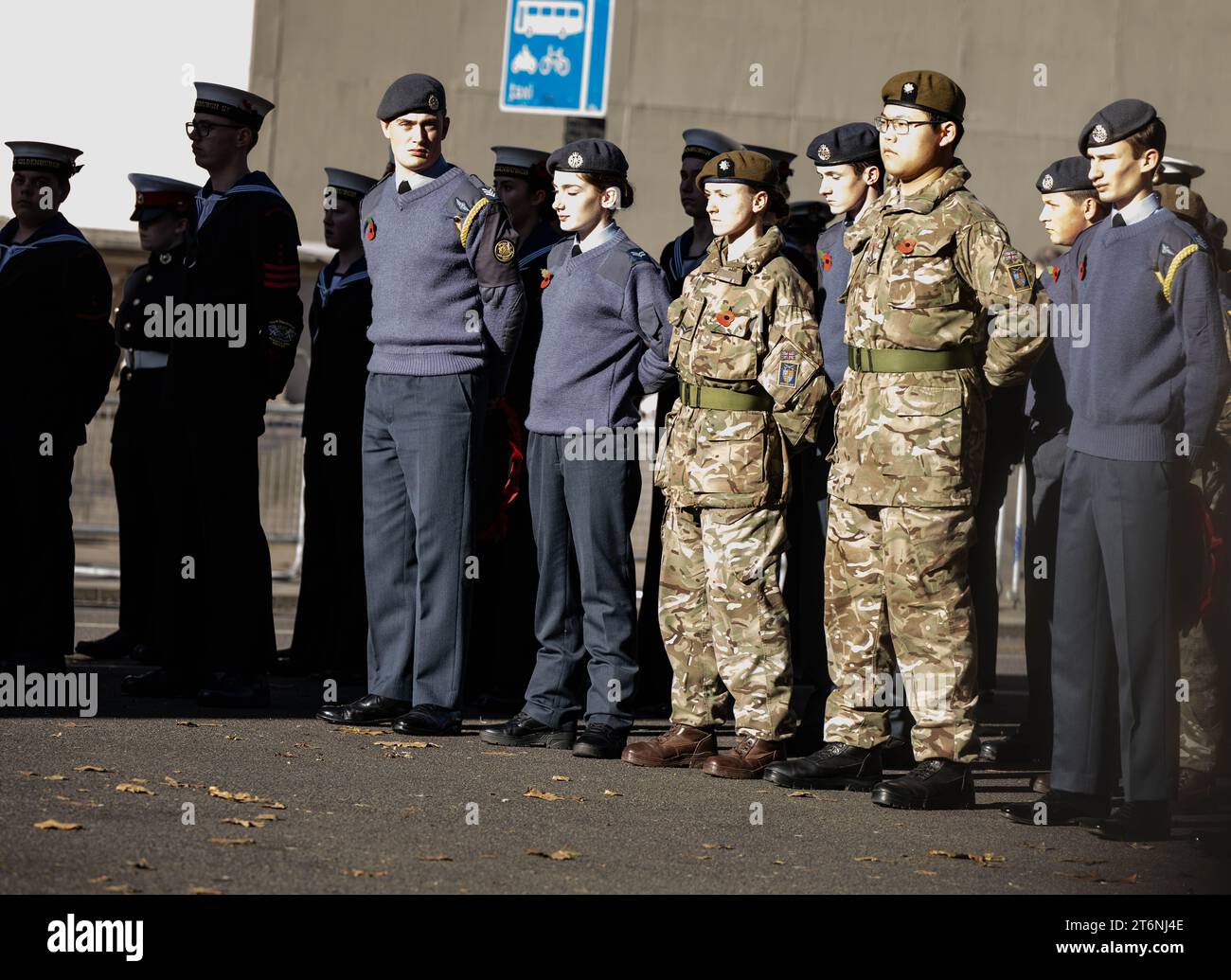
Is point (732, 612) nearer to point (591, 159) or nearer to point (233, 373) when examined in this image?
point (591, 159)

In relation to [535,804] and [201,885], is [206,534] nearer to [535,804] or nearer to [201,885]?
[535,804]

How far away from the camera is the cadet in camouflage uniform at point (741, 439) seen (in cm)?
700

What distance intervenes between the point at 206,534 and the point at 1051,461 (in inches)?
136

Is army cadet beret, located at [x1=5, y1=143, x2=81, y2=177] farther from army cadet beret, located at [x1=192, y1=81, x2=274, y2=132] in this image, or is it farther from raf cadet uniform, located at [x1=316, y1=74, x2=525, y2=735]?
raf cadet uniform, located at [x1=316, y1=74, x2=525, y2=735]

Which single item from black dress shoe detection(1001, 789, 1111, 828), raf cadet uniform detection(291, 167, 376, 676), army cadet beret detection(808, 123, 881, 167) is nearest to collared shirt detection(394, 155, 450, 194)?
army cadet beret detection(808, 123, 881, 167)

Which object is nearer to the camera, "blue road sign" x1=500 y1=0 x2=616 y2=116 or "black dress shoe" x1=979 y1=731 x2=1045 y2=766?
"black dress shoe" x1=979 y1=731 x2=1045 y2=766

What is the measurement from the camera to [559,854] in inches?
218

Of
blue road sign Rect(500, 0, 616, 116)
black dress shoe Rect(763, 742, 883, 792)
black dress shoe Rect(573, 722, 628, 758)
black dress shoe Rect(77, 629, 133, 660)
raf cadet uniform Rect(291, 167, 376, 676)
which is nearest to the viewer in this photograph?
black dress shoe Rect(763, 742, 883, 792)

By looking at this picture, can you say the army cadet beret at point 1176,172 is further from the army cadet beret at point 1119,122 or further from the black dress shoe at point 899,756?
the black dress shoe at point 899,756

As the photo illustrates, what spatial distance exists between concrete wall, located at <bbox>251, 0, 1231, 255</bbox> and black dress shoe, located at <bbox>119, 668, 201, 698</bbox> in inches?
426

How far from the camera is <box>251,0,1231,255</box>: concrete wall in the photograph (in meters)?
18.9

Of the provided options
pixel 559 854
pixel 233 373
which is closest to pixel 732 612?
pixel 559 854

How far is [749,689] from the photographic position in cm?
712

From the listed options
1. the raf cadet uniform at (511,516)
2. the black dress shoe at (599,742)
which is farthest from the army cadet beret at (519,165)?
the black dress shoe at (599,742)
